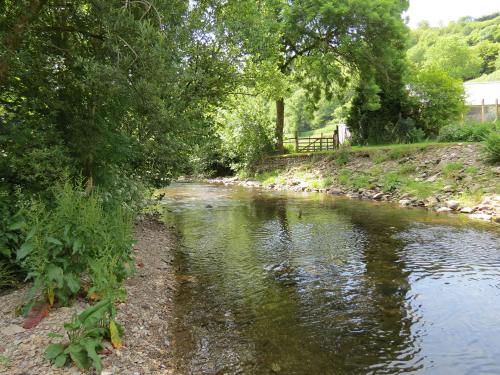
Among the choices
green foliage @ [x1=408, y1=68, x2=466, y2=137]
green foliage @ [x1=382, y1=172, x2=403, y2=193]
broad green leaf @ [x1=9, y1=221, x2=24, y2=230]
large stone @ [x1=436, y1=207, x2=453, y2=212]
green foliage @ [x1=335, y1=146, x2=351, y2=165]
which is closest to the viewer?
broad green leaf @ [x1=9, y1=221, x2=24, y2=230]

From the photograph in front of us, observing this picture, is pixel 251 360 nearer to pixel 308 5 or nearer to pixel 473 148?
pixel 473 148

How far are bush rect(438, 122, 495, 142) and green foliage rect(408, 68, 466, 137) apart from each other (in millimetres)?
4409

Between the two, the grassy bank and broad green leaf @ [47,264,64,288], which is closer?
broad green leaf @ [47,264,64,288]

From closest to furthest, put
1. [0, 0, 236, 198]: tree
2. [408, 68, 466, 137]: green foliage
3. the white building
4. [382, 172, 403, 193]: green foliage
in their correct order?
[0, 0, 236, 198]: tree
[382, 172, 403, 193]: green foliage
[408, 68, 466, 137]: green foliage
the white building

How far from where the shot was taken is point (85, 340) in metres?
3.80

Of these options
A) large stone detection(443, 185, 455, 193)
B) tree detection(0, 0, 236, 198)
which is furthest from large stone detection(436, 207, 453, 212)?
tree detection(0, 0, 236, 198)

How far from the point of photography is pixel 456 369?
13.8 feet

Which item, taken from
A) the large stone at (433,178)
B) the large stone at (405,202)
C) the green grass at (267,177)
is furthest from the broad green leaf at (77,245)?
the green grass at (267,177)

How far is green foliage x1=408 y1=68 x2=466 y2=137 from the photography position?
26984 millimetres

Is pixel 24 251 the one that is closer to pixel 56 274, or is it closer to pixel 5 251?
pixel 56 274

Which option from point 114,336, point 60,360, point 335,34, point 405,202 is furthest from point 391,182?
point 60,360

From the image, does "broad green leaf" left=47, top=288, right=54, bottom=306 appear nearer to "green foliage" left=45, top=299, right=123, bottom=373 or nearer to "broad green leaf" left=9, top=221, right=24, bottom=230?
"green foliage" left=45, top=299, right=123, bottom=373

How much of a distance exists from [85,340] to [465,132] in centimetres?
2203

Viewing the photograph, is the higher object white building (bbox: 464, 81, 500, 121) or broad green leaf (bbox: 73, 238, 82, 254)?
white building (bbox: 464, 81, 500, 121)
